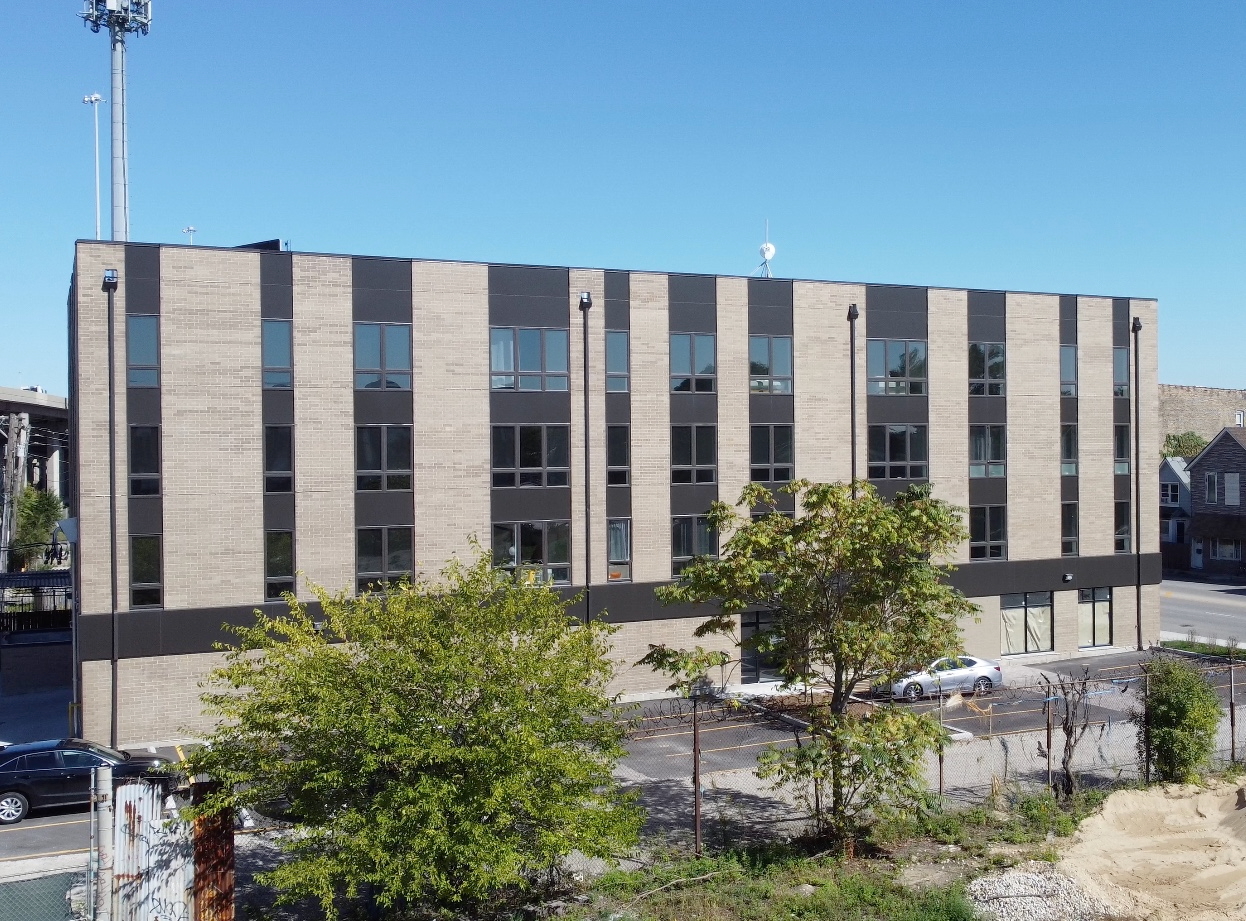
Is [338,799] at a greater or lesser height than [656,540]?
lesser

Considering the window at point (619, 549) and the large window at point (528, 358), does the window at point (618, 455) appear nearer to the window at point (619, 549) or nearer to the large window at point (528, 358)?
the window at point (619, 549)

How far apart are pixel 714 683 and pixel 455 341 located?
11.7 m

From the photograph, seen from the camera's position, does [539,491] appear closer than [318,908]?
No

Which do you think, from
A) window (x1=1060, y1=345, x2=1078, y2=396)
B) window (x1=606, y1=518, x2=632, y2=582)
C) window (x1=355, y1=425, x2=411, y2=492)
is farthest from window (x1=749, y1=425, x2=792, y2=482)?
window (x1=1060, y1=345, x2=1078, y2=396)

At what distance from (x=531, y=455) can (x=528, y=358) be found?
2.53 meters

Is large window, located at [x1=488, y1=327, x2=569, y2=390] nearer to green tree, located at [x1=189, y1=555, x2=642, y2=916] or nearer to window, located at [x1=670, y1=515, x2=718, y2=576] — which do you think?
window, located at [x1=670, y1=515, x2=718, y2=576]

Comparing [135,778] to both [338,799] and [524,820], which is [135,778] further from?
[524,820]

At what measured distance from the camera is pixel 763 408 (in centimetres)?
2925

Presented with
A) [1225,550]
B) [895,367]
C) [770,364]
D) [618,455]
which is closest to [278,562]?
[618,455]

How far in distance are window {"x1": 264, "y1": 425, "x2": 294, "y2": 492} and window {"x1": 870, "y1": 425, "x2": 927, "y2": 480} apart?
1622 centimetres

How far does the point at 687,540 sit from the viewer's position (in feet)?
94.1

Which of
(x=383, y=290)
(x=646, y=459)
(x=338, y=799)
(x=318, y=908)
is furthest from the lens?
(x=646, y=459)

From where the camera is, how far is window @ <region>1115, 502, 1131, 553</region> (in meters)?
33.8

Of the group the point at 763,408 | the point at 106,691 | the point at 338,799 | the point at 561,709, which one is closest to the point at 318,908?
the point at 338,799
